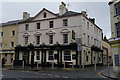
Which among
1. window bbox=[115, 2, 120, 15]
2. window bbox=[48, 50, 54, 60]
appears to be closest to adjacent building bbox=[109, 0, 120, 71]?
window bbox=[115, 2, 120, 15]

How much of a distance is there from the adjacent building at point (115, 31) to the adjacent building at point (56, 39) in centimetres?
633

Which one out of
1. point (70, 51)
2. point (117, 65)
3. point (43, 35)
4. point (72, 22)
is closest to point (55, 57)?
point (70, 51)

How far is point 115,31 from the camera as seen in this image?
18250 millimetres

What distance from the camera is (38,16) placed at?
96.3ft

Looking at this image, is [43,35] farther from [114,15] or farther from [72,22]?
[114,15]

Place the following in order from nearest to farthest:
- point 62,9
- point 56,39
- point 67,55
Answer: point 67,55 < point 56,39 < point 62,9

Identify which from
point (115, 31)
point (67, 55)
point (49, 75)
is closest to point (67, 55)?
point (67, 55)

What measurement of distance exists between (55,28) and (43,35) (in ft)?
9.39

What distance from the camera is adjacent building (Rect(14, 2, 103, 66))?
24.8m

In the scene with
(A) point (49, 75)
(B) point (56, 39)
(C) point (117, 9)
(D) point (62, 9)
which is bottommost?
(A) point (49, 75)

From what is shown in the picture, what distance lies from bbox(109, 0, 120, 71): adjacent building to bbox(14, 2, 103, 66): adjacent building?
20.8 feet

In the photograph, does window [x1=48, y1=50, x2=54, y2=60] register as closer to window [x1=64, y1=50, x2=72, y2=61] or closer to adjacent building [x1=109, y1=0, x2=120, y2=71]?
window [x1=64, y1=50, x2=72, y2=61]

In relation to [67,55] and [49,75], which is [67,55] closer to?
[67,55]

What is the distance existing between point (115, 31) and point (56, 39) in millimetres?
11352
